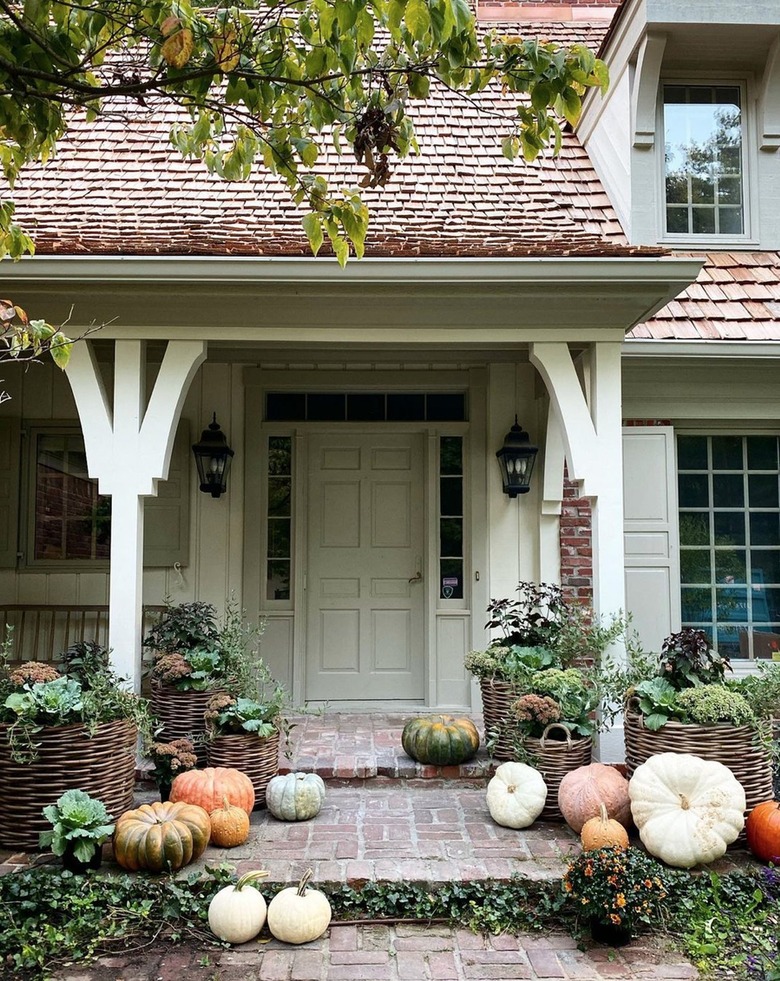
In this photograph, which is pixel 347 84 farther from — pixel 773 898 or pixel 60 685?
pixel 773 898

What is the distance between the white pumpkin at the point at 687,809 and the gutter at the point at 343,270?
2502mm

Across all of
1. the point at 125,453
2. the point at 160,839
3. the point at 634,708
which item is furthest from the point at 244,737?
the point at 634,708

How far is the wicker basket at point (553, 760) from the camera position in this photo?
4.05 meters

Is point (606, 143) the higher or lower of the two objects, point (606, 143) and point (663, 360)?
the higher

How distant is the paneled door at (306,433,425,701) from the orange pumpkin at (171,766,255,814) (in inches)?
87.8

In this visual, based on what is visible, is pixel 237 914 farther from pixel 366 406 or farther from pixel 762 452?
pixel 762 452

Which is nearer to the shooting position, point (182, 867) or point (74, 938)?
point (74, 938)

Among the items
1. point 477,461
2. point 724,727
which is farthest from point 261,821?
point 477,461

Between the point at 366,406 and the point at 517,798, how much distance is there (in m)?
3.39

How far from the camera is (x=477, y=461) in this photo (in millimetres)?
6176

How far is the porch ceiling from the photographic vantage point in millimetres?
4324

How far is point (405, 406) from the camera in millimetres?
6355

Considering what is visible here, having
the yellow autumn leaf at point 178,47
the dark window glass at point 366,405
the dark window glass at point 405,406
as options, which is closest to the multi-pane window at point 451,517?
the dark window glass at point 405,406

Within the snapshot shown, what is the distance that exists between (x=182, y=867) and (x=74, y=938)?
521mm
